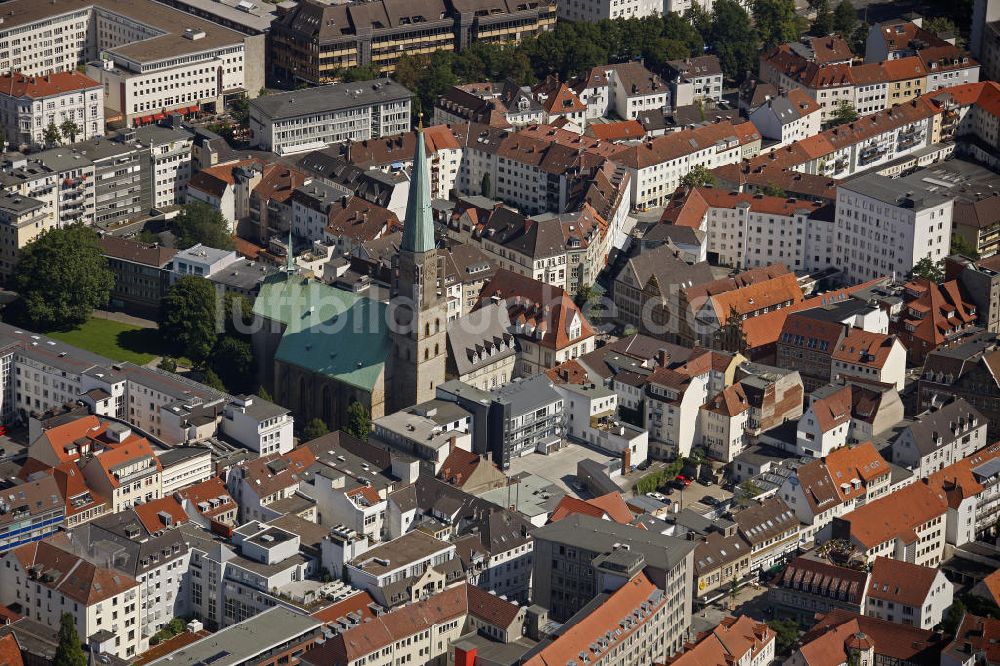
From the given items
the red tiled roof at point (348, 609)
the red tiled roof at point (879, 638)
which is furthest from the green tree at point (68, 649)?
the red tiled roof at point (879, 638)

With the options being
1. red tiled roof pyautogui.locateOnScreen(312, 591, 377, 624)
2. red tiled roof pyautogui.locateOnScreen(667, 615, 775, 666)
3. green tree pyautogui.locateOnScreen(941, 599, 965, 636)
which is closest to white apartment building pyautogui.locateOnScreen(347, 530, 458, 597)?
red tiled roof pyautogui.locateOnScreen(312, 591, 377, 624)

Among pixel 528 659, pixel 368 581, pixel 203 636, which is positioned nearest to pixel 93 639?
pixel 203 636

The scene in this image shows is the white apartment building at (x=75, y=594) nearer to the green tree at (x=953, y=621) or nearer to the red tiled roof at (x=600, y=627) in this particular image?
the red tiled roof at (x=600, y=627)

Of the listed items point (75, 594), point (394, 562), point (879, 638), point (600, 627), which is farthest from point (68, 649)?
point (879, 638)

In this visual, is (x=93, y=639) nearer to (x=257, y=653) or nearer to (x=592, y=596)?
(x=257, y=653)

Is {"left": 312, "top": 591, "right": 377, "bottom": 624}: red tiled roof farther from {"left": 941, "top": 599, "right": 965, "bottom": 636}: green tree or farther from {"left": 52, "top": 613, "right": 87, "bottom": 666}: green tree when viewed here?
{"left": 941, "top": 599, "right": 965, "bottom": 636}: green tree
